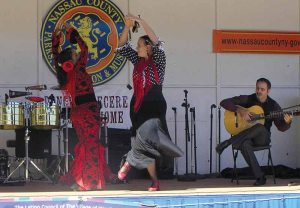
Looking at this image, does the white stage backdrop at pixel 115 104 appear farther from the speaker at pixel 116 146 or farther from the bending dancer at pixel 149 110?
the bending dancer at pixel 149 110

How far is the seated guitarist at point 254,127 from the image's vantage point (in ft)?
21.0

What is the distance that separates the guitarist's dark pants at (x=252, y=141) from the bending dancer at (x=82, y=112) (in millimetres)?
1526

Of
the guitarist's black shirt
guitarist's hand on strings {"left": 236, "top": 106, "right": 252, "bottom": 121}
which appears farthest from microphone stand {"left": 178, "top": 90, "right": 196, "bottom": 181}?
guitarist's hand on strings {"left": 236, "top": 106, "right": 252, "bottom": 121}

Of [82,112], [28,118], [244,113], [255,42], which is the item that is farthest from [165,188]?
[255,42]

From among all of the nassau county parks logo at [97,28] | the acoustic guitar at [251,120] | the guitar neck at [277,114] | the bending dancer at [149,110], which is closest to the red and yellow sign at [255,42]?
the nassau county parks logo at [97,28]

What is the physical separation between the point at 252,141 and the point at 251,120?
0.75 ft

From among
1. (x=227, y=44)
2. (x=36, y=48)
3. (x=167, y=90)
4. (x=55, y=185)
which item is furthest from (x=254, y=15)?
(x=55, y=185)

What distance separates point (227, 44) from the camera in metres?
7.94

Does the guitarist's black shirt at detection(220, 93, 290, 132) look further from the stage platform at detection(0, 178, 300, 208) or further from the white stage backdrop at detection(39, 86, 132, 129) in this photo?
the white stage backdrop at detection(39, 86, 132, 129)

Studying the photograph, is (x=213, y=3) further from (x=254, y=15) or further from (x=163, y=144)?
(x=163, y=144)

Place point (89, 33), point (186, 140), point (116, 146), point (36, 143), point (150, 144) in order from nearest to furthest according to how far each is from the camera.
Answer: point (150, 144)
point (36, 143)
point (116, 146)
point (186, 140)
point (89, 33)

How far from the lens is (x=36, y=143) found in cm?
686

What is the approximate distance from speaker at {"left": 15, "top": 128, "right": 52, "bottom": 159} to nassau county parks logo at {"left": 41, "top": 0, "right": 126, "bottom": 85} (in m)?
1.12

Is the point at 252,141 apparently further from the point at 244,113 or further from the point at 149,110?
the point at 149,110
